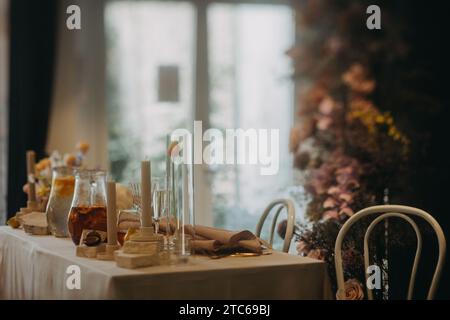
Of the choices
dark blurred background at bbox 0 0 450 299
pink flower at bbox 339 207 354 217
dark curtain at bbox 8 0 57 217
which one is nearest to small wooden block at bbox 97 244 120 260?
pink flower at bbox 339 207 354 217

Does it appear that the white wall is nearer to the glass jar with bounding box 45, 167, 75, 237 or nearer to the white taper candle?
the glass jar with bounding box 45, 167, 75, 237

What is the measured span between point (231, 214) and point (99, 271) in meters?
2.90

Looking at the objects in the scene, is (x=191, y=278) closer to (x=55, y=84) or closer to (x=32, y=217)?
(x=32, y=217)

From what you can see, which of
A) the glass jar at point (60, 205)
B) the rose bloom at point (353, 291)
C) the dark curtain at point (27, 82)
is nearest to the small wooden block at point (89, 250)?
the glass jar at point (60, 205)

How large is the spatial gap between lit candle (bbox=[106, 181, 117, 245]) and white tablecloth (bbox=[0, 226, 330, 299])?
0.28 feet

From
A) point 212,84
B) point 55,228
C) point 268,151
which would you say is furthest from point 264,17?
point 55,228

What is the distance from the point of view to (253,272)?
1.95 metres

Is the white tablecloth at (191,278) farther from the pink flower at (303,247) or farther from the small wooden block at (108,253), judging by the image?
the pink flower at (303,247)

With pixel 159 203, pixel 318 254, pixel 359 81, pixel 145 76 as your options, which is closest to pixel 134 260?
pixel 159 203

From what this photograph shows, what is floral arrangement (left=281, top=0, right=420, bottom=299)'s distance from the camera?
138 inches

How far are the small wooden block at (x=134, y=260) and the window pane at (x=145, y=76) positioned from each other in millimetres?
2702

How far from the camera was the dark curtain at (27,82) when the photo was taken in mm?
4363

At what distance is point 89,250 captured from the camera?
210 cm
